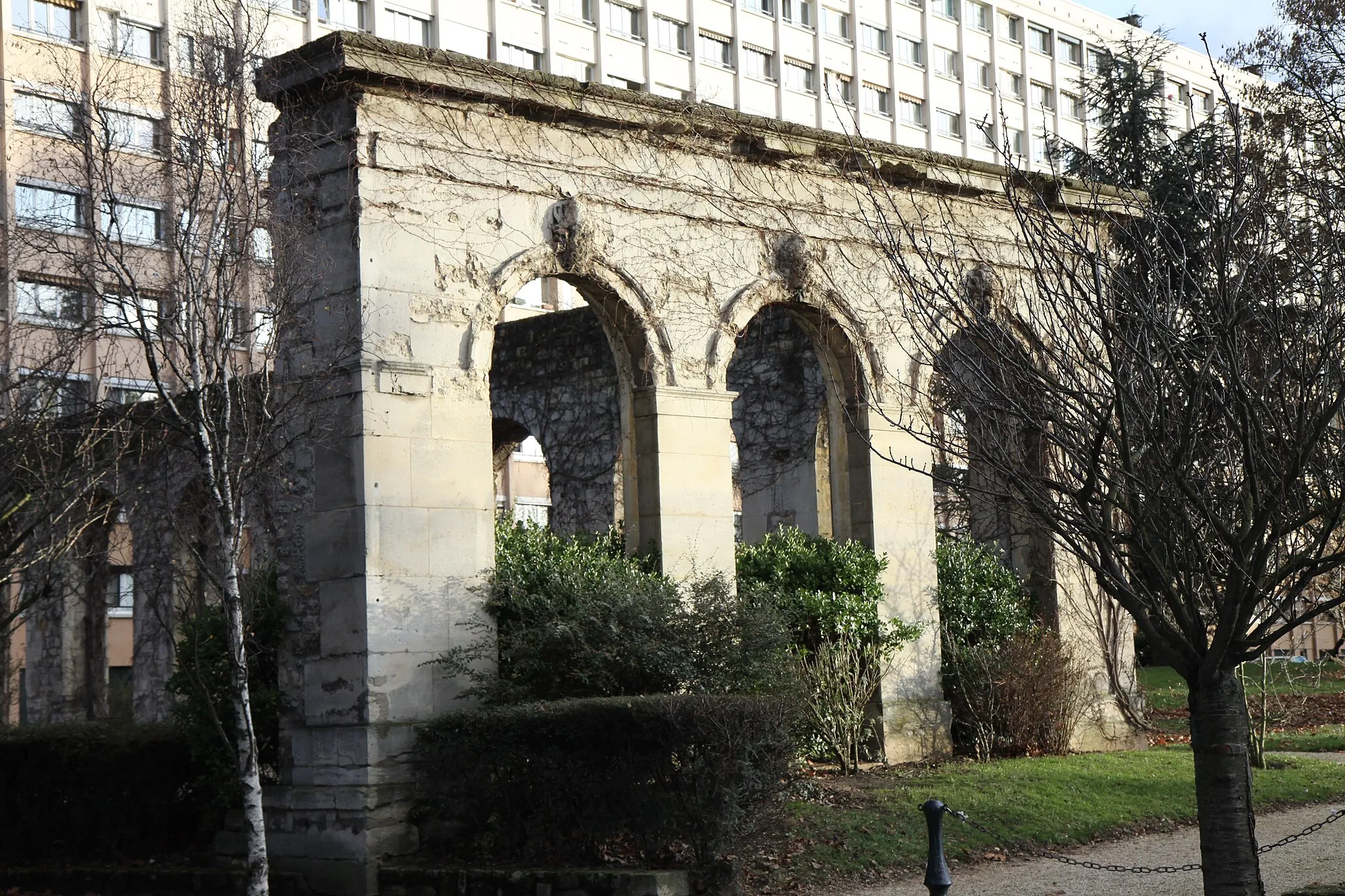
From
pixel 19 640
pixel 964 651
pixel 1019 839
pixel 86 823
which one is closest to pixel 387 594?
pixel 86 823

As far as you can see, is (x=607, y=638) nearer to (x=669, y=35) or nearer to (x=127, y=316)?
(x=127, y=316)

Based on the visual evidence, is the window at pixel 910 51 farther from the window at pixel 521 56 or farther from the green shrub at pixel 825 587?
the green shrub at pixel 825 587

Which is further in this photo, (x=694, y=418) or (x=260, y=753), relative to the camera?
(x=694, y=418)

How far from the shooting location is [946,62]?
5081cm

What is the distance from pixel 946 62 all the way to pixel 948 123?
6.98 feet

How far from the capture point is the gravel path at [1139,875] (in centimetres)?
991

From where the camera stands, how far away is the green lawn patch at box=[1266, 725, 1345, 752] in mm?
16953

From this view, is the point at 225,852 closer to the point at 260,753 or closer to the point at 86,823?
the point at 260,753

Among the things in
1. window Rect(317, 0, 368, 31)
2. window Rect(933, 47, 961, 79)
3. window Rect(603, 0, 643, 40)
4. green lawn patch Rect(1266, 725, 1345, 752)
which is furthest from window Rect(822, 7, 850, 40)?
green lawn patch Rect(1266, 725, 1345, 752)

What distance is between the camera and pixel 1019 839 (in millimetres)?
11406

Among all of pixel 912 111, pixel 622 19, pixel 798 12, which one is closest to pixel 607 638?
pixel 622 19

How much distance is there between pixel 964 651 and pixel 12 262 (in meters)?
8.90

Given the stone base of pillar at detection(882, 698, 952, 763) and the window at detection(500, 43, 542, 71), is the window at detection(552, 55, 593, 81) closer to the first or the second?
the window at detection(500, 43, 542, 71)

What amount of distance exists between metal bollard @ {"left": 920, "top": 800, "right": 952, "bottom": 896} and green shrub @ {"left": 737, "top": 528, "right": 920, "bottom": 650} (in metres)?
5.93
